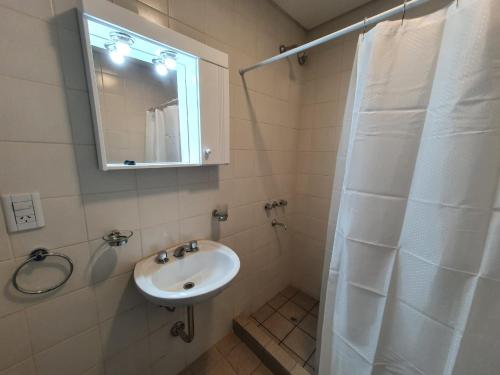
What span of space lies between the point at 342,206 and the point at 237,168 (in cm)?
71

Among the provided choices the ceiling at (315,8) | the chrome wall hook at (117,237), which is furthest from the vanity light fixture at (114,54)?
the ceiling at (315,8)

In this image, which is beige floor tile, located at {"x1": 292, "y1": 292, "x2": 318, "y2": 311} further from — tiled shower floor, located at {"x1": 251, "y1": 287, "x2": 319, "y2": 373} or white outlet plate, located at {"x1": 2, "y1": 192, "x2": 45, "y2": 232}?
white outlet plate, located at {"x1": 2, "y1": 192, "x2": 45, "y2": 232}

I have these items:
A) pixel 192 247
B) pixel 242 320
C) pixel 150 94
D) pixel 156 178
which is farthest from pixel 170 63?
pixel 242 320

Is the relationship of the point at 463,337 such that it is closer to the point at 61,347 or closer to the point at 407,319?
the point at 407,319

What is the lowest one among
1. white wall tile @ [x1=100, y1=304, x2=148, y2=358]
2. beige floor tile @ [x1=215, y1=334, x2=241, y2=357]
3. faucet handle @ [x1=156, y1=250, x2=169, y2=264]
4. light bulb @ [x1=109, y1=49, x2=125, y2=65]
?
A: beige floor tile @ [x1=215, y1=334, x2=241, y2=357]

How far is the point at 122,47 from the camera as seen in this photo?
2.70 ft

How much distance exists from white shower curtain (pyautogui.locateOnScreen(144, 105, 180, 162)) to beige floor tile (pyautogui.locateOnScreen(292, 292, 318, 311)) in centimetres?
167

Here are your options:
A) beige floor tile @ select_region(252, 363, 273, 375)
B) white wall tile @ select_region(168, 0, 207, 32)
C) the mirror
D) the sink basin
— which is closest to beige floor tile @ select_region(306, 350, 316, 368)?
beige floor tile @ select_region(252, 363, 273, 375)

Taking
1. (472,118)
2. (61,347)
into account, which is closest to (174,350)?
(61,347)

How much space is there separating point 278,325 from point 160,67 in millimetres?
1944

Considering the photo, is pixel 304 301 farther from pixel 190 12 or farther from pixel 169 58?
pixel 190 12

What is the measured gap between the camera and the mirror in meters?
0.75

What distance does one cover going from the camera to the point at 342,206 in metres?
0.88

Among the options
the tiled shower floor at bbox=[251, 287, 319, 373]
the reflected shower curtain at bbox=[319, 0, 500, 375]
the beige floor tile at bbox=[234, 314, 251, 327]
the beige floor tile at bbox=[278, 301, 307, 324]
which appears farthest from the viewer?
the beige floor tile at bbox=[278, 301, 307, 324]
